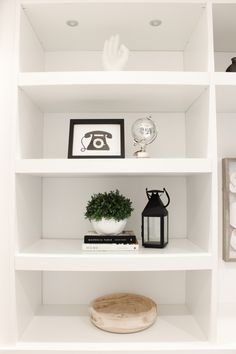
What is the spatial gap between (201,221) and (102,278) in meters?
0.65

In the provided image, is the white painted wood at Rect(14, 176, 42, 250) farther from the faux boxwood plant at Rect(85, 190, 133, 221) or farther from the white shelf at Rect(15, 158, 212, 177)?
the faux boxwood plant at Rect(85, 190, 133, 221)

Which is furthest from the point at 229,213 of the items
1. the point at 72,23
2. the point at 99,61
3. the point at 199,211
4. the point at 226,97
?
the point at 72,23

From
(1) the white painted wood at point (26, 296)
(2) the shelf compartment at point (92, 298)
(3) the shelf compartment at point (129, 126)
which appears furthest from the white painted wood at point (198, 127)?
(1) the white painted wood at point (26, 296)

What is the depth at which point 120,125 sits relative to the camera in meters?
1.53

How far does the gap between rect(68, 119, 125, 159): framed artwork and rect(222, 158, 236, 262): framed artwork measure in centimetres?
63

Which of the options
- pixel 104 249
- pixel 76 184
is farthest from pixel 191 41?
pixel 104 249

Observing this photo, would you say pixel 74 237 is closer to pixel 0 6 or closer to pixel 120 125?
pixel 120 125

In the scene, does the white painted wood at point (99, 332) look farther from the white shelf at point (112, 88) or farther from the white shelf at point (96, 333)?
the white shelf at point (112, 88)

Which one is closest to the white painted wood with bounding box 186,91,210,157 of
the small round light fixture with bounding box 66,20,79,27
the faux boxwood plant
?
the faux boxwood plant

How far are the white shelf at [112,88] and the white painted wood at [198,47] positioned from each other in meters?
0.12

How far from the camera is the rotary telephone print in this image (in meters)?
1.50

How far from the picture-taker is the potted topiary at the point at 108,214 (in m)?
1.51

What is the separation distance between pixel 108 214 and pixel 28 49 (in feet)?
2.79

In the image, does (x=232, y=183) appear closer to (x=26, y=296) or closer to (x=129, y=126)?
(x=129, y=126)
